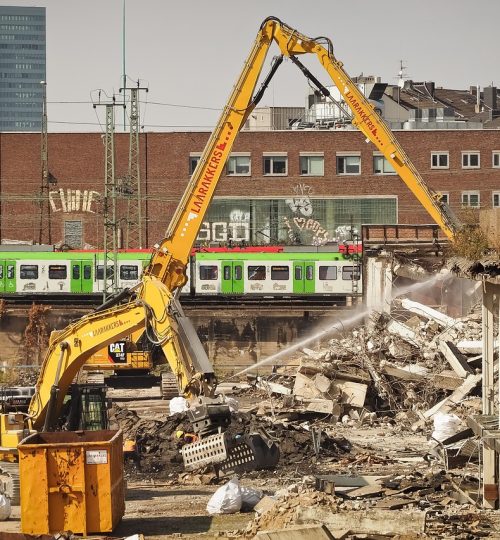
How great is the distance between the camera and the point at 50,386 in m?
23.1

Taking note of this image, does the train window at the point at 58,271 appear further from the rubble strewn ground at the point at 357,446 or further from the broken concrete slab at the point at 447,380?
the broken concrete slab at the point at 447,380

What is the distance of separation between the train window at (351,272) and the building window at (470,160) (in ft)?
56.2

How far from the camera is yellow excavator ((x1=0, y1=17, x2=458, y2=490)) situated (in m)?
20.0

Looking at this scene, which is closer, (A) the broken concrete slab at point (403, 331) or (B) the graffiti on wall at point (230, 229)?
(A) the broken concrete slab at point (403, 331)

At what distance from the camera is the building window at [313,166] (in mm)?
67300

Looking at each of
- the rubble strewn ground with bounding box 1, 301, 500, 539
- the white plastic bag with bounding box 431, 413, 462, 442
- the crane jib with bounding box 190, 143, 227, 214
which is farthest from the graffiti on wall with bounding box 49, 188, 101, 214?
the white plastic bag with bounding box 431, 413, 462, 442

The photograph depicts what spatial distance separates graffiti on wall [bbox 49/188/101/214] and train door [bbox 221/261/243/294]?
15.3 m

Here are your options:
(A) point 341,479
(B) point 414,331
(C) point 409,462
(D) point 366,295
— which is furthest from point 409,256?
(A) point 341,479

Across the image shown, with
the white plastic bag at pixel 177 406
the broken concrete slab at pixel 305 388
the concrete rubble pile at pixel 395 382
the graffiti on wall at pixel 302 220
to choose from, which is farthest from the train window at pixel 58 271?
the white plastic bag at pixel 177 406

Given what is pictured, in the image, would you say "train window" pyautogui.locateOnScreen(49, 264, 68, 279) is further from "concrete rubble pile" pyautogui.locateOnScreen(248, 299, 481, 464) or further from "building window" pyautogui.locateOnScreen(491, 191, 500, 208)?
"building window" pyautogui.locateOnScreen(491, 191, 500, 208)

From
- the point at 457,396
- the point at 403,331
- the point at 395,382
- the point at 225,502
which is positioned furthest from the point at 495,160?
the point at 225,502

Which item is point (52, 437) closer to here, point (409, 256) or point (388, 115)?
point (409, 256)

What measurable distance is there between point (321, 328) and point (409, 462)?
2573 cm

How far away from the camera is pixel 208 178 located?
28.4 metres
